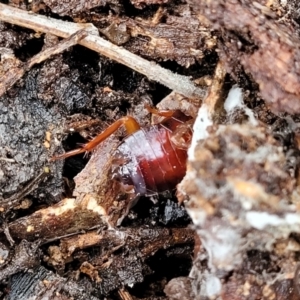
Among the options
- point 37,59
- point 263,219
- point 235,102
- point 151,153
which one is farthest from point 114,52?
point 263,219

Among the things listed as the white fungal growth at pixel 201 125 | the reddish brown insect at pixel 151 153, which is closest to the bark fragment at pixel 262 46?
the white fungal growth at pixel 201 125

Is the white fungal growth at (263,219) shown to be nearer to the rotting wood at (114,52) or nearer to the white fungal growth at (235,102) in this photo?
the white fungal growth at (235,102)

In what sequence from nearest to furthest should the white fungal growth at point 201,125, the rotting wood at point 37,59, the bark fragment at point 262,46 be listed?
the bark fragment at point 262,46 < the white fungal growth at point 201,125 < the rotting wood at point 37,59

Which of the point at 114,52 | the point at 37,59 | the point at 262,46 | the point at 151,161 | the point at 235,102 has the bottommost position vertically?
the point at 151,161

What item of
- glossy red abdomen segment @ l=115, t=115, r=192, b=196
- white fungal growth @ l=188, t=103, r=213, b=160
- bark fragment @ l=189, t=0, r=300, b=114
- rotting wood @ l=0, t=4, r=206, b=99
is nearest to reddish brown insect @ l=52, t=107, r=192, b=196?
glossy red abdomen segment @ l=115, t=115, r=192, b=196

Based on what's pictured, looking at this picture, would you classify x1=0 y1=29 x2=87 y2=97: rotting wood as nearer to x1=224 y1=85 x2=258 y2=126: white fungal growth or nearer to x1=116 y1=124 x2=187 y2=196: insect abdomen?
x1=116 y1=124 x2=187 y2=196: insect abdomen

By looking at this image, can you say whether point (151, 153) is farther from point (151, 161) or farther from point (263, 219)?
point (263, 219)
